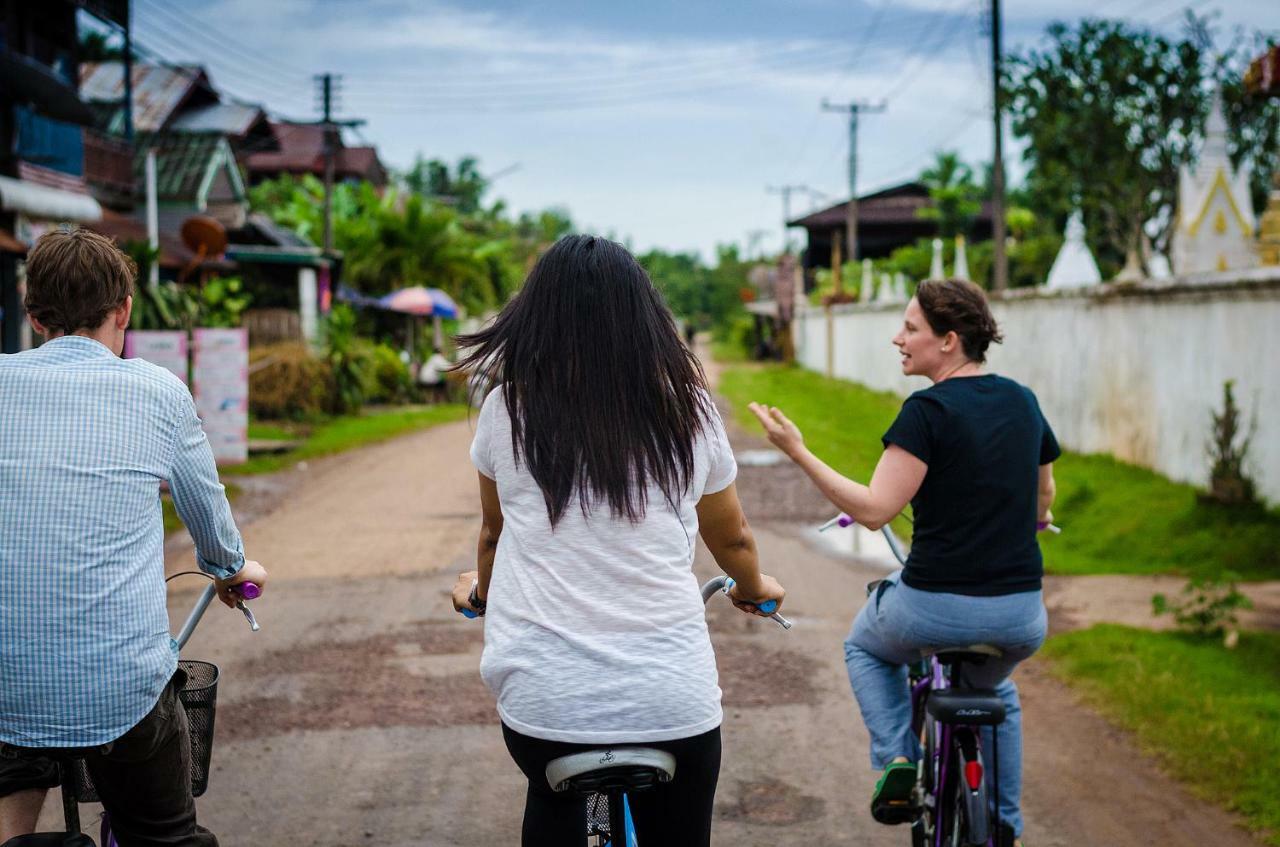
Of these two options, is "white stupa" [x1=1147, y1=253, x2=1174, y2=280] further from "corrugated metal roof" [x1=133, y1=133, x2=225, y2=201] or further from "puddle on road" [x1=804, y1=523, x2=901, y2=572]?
"corrugated metal roof" [x1=133, y1=133, x2=225, y2=201]

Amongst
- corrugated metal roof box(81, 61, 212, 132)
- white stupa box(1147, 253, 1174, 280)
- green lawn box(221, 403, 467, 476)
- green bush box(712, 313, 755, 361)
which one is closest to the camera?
green lawn box(221, 403, 467, 476)

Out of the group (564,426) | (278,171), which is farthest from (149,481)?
(278,171)

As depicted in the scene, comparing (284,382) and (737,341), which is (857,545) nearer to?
(284,382)

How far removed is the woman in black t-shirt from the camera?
151 inches

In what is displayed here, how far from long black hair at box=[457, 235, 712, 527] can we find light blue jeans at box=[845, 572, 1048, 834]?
4.85ft

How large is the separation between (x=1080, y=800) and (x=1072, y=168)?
1181 inches

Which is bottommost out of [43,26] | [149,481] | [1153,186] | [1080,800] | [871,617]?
[1080,800]

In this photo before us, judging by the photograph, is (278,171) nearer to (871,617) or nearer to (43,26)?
(43,26)

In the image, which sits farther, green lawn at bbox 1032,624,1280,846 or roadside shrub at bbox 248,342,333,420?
roadside shrub at bbox 248,342,333,420

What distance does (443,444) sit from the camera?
2061 cm

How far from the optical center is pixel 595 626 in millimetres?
2566

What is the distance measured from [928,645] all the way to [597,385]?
5.75 ft

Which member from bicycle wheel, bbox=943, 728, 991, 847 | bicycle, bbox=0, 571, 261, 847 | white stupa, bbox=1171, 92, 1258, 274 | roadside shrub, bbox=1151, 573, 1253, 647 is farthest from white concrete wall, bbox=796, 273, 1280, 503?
bicycle, bbox=0, 571, 261, 847

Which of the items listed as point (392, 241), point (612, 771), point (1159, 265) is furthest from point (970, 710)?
point (392, 241)
